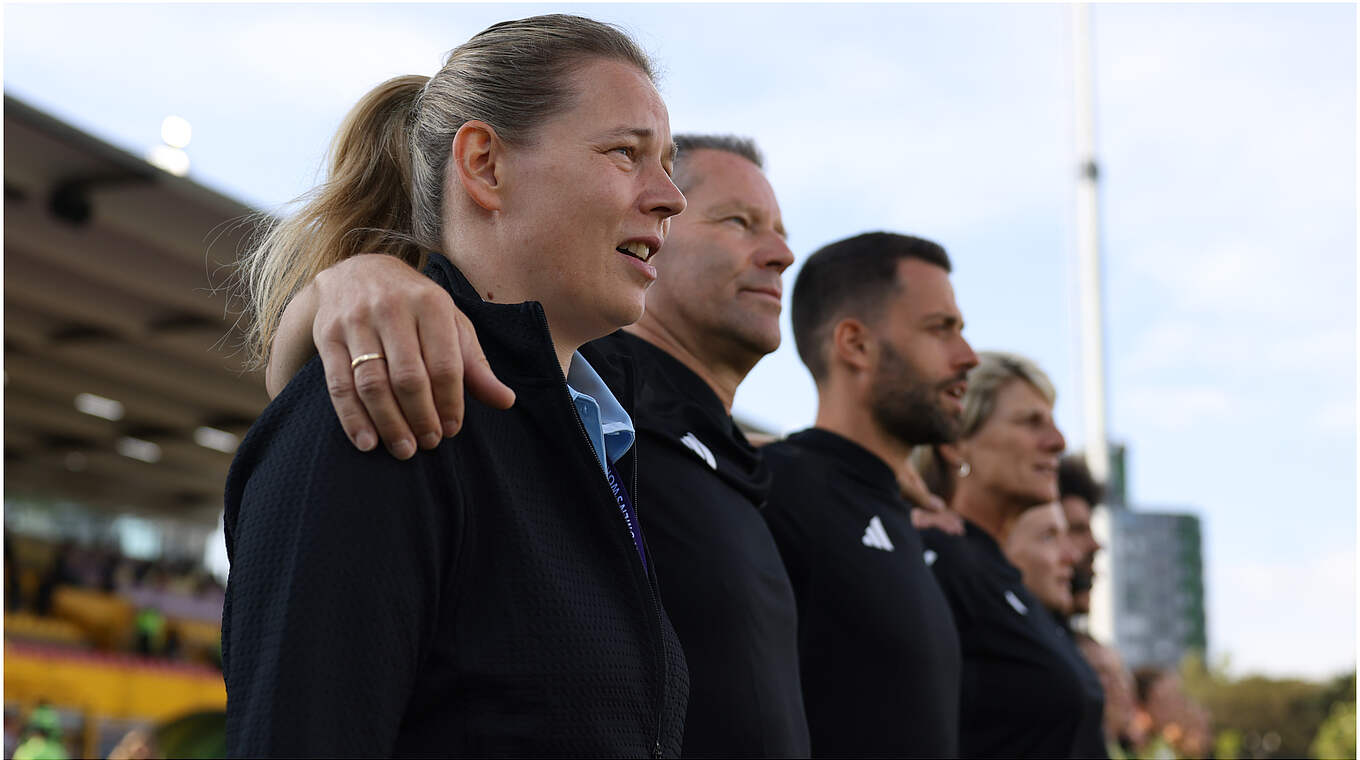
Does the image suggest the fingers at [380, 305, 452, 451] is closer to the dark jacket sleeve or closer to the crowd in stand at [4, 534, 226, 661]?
the dark jacket sleeve

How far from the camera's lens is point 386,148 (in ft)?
6.51

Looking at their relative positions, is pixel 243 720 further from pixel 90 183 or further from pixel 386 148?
pixel 90 183

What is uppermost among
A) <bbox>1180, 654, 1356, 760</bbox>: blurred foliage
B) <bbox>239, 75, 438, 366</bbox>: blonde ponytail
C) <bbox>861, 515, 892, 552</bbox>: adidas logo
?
<bbox>239, 75, 438, 366</bbox>: blonde ponytail

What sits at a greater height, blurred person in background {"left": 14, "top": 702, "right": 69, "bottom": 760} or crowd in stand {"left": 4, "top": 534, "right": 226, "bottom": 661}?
blurred person in background {"left": 14, "top": 702, "right": 69, "bottom": 760}

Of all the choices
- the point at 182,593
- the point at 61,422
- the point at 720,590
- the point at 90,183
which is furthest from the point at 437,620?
the point at 61,422

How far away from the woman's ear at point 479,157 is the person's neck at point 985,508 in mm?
3309

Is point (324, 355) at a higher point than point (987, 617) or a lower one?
higher

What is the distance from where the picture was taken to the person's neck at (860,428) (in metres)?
3.71

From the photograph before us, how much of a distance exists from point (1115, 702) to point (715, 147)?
5.93 m

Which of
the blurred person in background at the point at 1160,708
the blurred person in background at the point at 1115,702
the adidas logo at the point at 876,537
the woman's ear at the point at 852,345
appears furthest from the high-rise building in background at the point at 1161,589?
the adidas logo at the point at 876,537

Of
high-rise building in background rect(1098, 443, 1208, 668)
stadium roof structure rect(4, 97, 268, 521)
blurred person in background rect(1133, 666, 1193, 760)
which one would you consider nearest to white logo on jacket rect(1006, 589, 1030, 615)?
stadium roof structure rect(4, 97, 268, 521)

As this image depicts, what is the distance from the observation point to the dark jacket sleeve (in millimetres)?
1269

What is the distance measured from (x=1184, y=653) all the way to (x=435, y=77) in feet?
87.4

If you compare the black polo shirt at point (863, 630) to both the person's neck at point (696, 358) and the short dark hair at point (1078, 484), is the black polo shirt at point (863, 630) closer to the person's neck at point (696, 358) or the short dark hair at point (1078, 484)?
the person's neck at point (696, 358)
